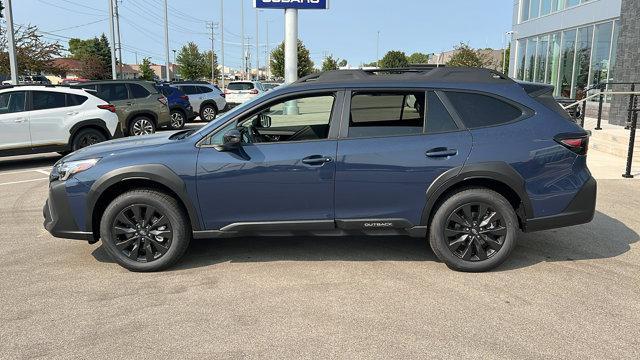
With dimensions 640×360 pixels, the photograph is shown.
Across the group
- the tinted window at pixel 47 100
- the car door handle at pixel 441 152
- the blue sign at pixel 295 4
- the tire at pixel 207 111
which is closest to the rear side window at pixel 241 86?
the tire at pixel 207 111

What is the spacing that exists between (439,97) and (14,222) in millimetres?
5174

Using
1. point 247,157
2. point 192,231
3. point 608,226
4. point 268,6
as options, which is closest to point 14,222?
point 192,231

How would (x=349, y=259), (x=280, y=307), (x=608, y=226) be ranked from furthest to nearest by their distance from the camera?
(x=608, y=226) < (x=349, y=259) < (x=280, y=307)

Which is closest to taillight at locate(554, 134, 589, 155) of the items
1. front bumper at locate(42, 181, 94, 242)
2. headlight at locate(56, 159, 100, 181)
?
headlight at locate(56, 159, 100, 181)

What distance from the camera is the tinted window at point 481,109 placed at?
4461 mm

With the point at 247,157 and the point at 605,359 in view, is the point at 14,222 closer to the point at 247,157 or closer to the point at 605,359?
the point at 247,157

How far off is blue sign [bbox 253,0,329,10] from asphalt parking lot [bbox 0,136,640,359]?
11.3m

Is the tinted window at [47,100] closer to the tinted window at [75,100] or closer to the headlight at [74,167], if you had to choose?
the tinted window at [75,100]

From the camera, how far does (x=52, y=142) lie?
1020cm

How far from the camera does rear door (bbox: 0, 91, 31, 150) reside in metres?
9.72

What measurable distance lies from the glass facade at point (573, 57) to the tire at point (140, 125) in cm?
1237

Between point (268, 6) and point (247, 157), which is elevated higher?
point (268, 6)

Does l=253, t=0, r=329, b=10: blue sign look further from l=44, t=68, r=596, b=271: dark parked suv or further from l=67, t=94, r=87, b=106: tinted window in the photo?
l=44, t=68, r=596, b=271: dark parked suv

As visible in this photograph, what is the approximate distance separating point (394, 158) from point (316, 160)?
0.65m
